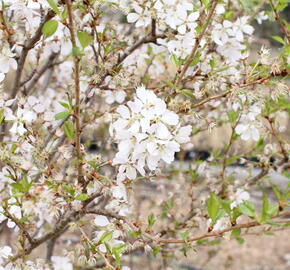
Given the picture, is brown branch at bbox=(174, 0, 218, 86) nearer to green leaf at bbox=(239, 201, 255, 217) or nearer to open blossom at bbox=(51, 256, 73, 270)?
green leaf at bbox=(239, 201, 255, 217)

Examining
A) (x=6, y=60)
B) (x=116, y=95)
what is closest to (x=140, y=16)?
(x=116, y=95)

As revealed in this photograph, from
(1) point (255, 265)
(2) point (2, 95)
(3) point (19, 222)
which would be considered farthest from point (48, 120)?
(1) point (255, 265)

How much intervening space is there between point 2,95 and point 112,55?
0.41 meters

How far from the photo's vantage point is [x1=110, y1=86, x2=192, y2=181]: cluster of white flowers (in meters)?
1.10

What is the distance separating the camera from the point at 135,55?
1.94 metres

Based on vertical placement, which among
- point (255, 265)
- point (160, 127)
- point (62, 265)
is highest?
point (160, 127)

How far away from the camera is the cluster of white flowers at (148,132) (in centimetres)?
110

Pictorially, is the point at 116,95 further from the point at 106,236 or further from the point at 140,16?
the point at 106,236

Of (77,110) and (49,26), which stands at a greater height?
(49,26)

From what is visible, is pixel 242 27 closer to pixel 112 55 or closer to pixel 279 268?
pixel 112 55

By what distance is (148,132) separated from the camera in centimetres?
111

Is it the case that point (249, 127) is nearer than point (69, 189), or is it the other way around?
point (69, 189)

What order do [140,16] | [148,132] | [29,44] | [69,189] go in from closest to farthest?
[148,132] < [69,189] < [29,44] < [140,16]

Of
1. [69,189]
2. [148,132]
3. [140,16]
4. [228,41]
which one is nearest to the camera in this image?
[148,132]
